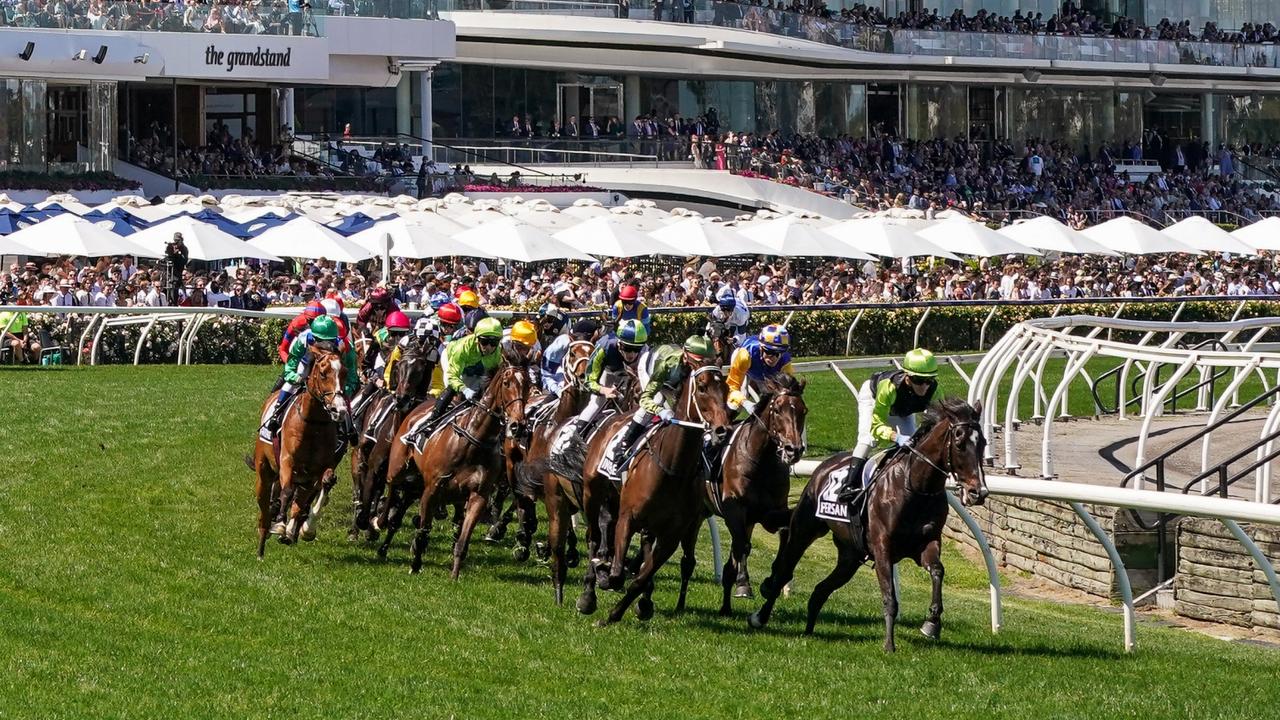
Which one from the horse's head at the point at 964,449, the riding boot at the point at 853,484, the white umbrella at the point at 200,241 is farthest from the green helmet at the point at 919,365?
the white umbrella at the point at 200,241

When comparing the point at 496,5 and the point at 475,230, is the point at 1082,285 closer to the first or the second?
the point at 475,230

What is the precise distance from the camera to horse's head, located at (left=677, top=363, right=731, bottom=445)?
30.2 feet

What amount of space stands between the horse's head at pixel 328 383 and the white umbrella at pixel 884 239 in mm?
18493

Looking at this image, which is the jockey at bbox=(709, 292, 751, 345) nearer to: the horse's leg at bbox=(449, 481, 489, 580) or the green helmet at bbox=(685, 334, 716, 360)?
the horse's leg at bbox=(449, 481, 489, 580)

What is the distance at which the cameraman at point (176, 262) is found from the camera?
24984 millimetres

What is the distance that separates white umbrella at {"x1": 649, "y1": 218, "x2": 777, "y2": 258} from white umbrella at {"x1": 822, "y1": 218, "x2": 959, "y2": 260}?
5.00 ft

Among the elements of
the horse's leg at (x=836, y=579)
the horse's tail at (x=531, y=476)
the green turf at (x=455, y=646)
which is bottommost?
the green turf at (x=455, y=646)

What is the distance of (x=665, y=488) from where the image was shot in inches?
377

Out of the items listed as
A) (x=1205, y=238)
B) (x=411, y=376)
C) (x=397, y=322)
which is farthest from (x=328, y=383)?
(x=1205, y=238)

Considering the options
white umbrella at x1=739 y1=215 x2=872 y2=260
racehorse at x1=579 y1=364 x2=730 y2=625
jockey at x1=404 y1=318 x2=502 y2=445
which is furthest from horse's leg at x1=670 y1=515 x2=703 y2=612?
white umbrella at x1=739 y1=215 x2=872 y2=260

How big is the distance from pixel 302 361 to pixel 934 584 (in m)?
4.50

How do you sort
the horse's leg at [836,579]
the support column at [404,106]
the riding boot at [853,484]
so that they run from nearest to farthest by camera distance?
the riding boot at [853,484] → the horse's leg at [836,579] → the support column at [404,106]

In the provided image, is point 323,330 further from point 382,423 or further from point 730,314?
point 730,314

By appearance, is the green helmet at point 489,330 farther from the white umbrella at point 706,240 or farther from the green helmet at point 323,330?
the white umbrella at point 706,240
